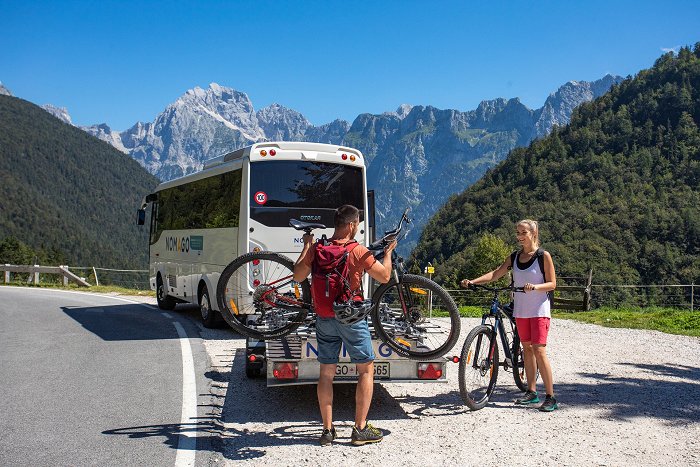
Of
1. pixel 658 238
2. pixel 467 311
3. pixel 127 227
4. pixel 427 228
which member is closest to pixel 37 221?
pixel 127 227

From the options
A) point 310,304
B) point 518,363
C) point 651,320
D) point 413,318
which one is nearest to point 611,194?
point 651,320

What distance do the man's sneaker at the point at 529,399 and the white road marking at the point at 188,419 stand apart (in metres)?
3.27

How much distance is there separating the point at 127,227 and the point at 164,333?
7366 inches

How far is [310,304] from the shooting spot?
706cm

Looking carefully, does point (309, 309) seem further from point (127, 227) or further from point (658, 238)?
point (127, 227)

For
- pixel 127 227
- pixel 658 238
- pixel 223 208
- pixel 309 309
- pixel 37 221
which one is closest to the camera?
pixel 309 309

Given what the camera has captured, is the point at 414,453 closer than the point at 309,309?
Yes

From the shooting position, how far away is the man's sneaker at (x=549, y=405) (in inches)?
A: 259

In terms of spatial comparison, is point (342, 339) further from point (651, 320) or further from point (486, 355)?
point (651, 320)

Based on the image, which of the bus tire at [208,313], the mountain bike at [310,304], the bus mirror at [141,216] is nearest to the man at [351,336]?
the mountain bike at [310,304]

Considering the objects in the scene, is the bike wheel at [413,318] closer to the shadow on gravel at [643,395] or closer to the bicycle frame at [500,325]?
the bicycle frame at [500,325]

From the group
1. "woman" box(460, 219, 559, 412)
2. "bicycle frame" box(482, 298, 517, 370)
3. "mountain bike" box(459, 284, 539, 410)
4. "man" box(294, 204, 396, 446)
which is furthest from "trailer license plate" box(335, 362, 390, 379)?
"woman" box(460, 219, 559, 412)

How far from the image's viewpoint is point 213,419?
6223 mm

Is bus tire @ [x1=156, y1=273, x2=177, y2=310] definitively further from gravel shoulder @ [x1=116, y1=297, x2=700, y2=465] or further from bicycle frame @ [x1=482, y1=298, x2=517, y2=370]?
bicycle frame @ [x1=482, y1=298, x2=517, y2=370]
